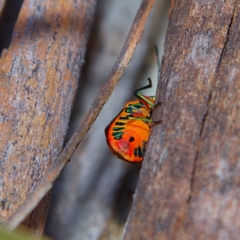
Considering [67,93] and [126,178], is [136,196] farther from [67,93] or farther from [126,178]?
[126,178]

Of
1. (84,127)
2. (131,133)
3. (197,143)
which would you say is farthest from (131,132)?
(197,143)

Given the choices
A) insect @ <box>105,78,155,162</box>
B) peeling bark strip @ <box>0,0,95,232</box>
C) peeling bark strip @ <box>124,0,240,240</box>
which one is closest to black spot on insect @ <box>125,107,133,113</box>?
insect @ <box>105,78,155,162</box>

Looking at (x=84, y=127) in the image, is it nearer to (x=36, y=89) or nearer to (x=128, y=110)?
(x=36, y=89)

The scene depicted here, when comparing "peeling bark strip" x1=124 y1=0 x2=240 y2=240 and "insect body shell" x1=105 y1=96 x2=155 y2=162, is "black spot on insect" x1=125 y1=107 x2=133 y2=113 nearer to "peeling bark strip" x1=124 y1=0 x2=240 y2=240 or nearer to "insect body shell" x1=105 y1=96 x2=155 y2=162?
"insect body shell" x1=105 y1=96 x2=155 y2=162

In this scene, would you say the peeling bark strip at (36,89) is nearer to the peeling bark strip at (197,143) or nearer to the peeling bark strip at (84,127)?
the peeling bark strip at (84,127)

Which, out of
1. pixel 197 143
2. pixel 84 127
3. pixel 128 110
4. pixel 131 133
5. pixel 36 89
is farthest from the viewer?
pixel 128 110

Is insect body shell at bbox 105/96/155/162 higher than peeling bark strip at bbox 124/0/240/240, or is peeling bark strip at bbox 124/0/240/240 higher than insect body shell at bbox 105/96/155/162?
peeling bark strip at bbox 124/0/240/240

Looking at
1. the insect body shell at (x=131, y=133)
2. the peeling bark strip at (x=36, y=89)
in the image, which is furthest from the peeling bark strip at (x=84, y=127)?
the insect body shell at (x=131, y=133)
